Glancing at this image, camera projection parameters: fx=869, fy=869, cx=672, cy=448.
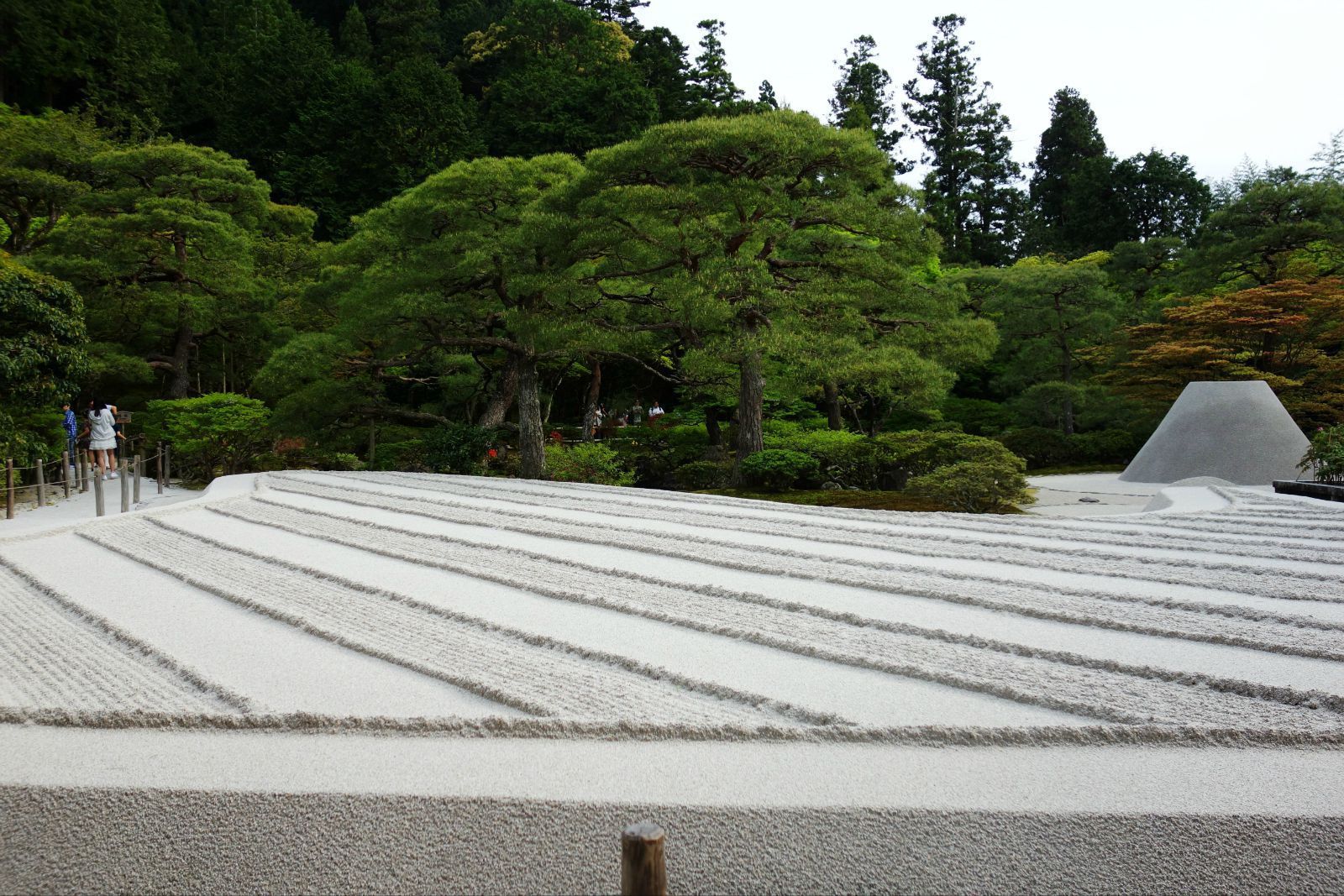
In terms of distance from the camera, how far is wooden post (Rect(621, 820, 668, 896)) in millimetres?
1312

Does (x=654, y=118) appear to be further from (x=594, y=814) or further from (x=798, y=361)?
(x=594, y=814)

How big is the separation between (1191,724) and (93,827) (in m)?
2.77

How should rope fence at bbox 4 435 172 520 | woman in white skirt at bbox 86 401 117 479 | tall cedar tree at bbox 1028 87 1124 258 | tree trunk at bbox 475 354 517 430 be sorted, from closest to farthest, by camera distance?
rope fence at bbox 4 435 172 520 → woman in white skirt at bbox 86 401 117 479 → tree trunk at bbox 475 354 517 430 → tall cedar tree at bbox 1028 87 1124 258

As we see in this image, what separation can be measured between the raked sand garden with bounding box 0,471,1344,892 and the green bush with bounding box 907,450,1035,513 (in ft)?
10.9

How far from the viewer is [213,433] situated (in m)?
13.7

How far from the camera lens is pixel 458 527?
6355mm

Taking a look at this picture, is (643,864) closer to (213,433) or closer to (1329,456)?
(1329,456)

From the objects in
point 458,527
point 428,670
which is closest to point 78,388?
point 458,527

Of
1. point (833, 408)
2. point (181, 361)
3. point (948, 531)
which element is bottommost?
point (948, 531)

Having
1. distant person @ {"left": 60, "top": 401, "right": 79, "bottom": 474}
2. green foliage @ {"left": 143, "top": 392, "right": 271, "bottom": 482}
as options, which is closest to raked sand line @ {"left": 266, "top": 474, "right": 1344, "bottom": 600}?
green foliage @ {"left": 143, "top": 392, "right": 271, "bottom": 482}

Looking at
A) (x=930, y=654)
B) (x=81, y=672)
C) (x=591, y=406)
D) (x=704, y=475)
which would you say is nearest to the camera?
(x=81, y=672)

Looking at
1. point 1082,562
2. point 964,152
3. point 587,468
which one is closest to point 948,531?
point 1082,562

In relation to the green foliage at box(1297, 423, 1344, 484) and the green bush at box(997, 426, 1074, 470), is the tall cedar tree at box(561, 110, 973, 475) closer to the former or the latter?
the green foliage at box(1297, 423, 1344, 484)

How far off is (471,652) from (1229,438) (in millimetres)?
10172
